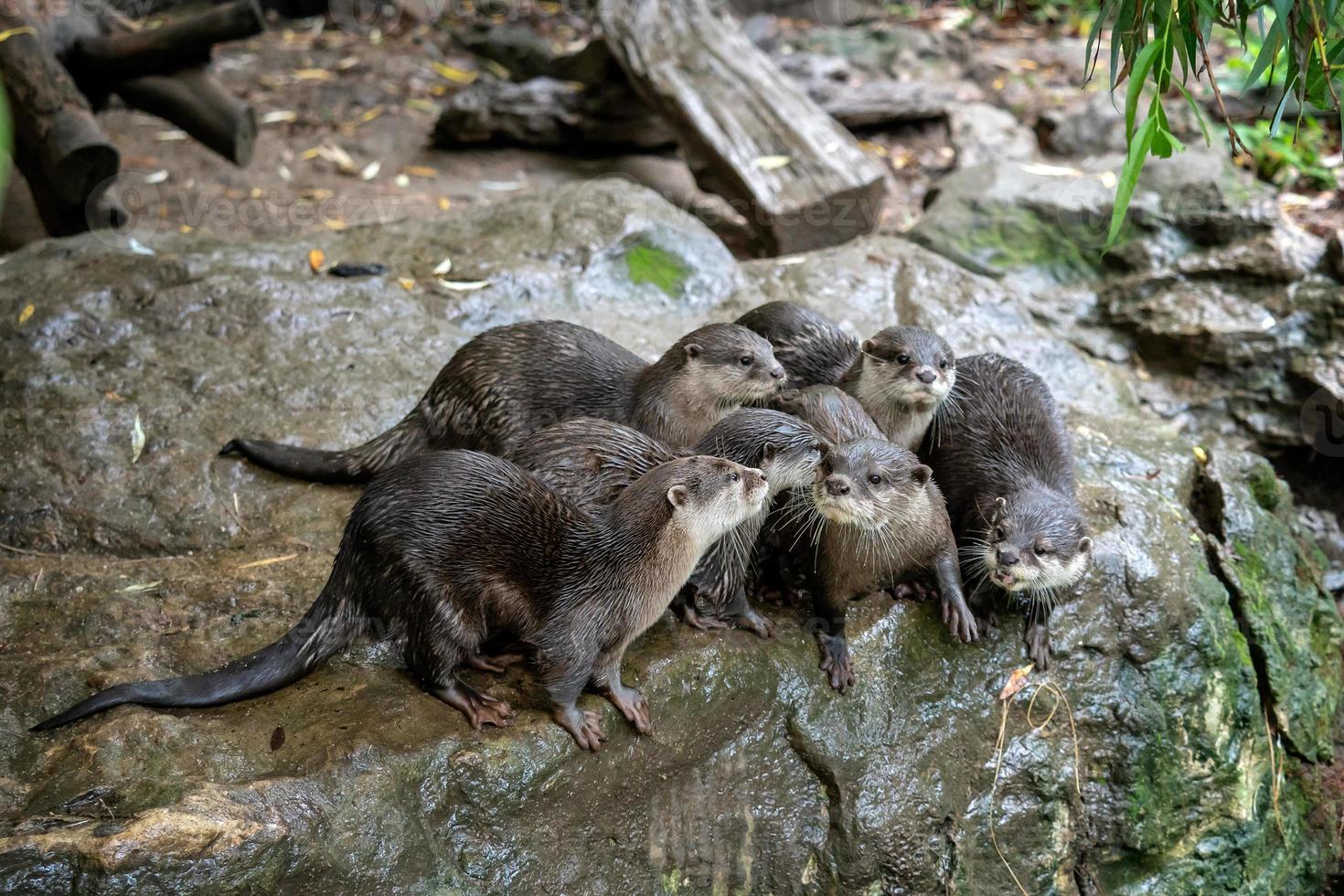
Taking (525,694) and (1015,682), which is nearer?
(525,694)

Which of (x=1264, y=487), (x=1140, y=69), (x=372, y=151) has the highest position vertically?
(x=1140, y=69)

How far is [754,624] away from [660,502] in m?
0.43

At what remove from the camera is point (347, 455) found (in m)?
3.12

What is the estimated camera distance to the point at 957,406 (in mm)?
3203

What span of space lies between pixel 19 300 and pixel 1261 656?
3.87 m

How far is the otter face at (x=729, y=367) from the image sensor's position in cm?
300

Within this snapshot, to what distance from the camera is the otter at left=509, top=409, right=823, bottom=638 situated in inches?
103

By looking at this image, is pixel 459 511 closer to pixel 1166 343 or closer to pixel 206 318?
pixel 206 318

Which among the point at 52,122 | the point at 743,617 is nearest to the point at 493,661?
the point at 743,617

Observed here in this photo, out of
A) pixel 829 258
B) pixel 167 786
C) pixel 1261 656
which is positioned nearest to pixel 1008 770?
pixel 1261 656

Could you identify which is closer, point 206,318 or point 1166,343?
point 206,318

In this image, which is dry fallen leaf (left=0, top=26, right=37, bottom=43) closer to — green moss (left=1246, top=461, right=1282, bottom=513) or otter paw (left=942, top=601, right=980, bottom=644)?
otter paw (left=942, top=601, right=980, bottom=644)

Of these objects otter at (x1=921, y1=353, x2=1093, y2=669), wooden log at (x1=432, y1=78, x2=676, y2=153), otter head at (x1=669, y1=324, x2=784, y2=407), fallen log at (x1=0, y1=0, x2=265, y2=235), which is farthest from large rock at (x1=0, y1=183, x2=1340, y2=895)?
wooden log at (x1=432, y1=78, x2=676, y2=153)

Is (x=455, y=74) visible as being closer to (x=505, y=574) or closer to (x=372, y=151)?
(x=372, y=151)
